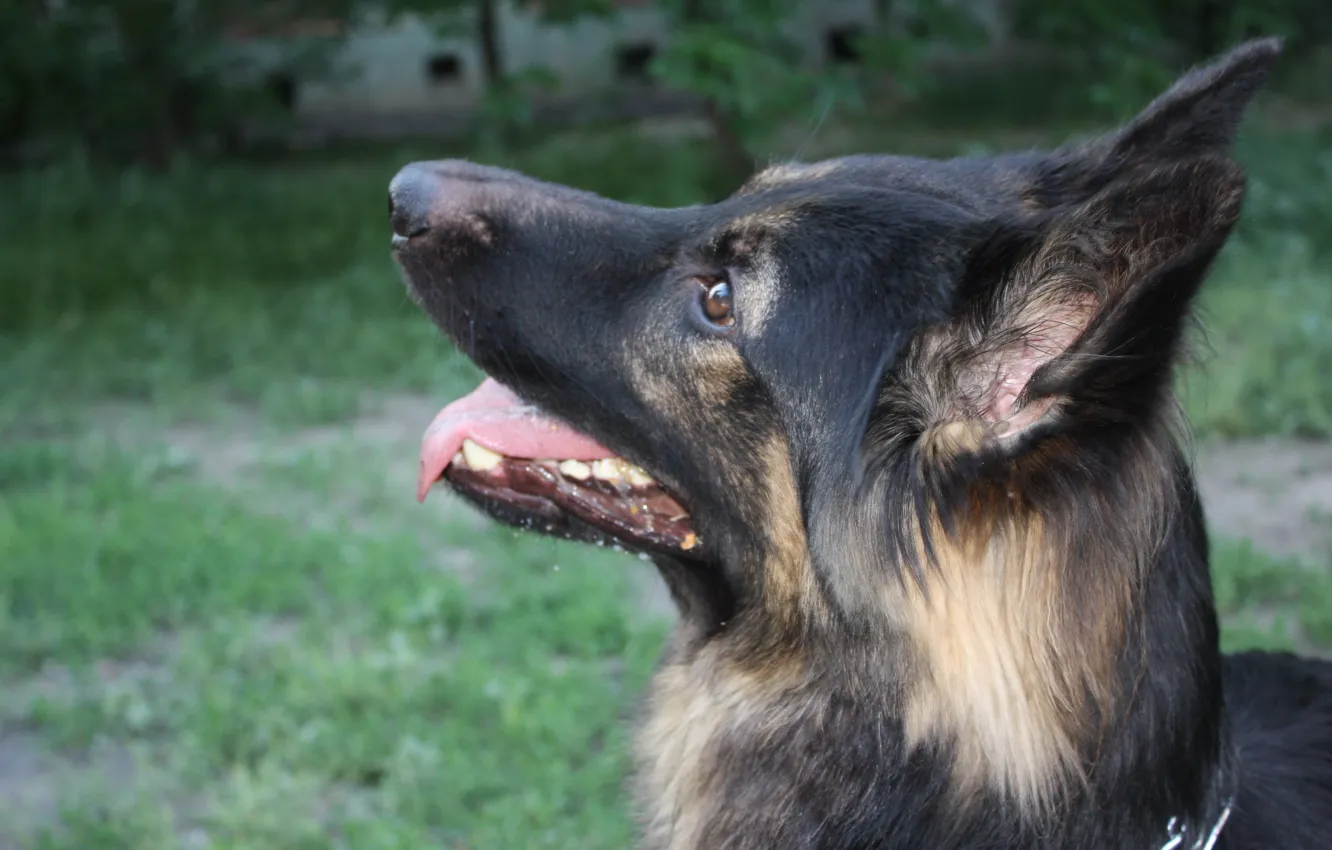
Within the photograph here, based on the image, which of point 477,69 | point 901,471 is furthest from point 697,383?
point 477,69

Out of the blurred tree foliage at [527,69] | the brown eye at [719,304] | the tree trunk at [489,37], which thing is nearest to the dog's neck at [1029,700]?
the brown eye at [719,304]

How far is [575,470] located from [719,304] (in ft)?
1.59

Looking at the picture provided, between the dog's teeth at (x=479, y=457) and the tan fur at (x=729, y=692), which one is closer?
the tan fur at (x=729, y=692)

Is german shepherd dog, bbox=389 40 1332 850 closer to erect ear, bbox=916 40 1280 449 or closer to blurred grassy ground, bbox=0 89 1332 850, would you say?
erect ear, bbox=916 40 1280 449

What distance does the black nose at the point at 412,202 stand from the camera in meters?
2.61

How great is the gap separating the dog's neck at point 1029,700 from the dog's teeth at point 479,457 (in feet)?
2.42

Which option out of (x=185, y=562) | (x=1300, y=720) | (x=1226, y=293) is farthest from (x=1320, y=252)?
(x=185, y=562)

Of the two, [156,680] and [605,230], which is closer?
[605,230]

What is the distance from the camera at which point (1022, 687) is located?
2053 millimetres

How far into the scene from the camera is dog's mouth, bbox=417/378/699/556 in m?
2.55

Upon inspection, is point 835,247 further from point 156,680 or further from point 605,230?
point 156,680

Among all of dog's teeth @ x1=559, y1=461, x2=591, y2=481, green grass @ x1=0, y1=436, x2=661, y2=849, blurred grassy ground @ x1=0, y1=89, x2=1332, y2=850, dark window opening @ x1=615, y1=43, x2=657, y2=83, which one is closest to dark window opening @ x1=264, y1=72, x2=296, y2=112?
dark window opening @ x1=615, y1=43, x2=657, y2=83

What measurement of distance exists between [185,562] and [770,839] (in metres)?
3.32

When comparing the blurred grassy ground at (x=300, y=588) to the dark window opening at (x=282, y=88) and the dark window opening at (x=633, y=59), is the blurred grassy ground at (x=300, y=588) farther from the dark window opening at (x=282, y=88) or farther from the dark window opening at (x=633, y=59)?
the dark window opening at (x=633, y=59)
